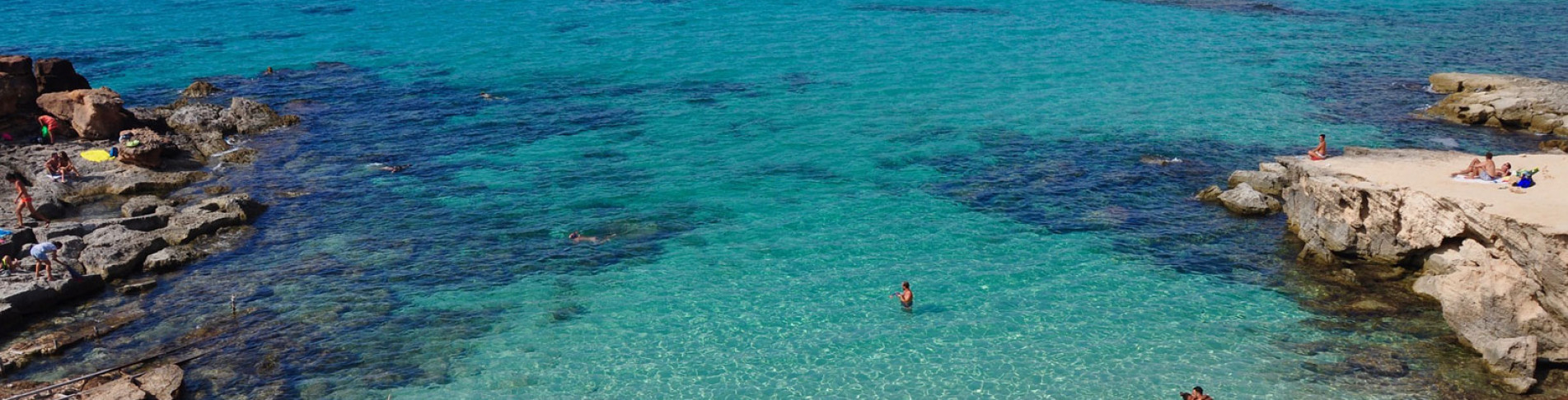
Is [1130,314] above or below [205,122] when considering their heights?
below

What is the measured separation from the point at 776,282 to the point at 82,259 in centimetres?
1623

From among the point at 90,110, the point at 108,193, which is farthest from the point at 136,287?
the point at 90,110

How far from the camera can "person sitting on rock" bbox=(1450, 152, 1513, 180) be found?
77.1 feet

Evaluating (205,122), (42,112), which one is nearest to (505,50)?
(205,122)

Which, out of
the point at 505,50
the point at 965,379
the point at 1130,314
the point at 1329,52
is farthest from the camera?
the point at 505,50

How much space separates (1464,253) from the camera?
71.6 feet

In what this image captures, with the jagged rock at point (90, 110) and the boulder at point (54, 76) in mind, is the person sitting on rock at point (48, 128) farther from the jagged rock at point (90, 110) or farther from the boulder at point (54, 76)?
the boulder at point (54, 76)

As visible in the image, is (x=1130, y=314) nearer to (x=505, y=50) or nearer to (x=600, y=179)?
(x=600, y=179)

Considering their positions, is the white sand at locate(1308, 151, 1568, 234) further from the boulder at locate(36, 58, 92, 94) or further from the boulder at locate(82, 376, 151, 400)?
the boulder at locate(36, 58, 92, 94)

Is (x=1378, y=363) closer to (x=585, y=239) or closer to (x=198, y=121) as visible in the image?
(x=585, y=239)

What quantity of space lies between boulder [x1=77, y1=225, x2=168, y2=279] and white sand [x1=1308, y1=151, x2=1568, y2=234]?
28.7 metres

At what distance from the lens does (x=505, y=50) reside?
183ft

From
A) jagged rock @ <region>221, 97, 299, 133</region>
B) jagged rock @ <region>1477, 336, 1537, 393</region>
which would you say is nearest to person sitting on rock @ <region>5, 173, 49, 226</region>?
jagged rock @ <region>221, 97, 299, 133</region>

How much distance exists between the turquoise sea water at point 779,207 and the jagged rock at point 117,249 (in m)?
1.02
